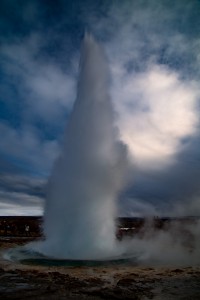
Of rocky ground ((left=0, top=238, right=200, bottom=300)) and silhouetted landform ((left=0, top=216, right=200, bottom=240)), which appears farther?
silhouetted landform ((left=0, top=216, right=200, bottom=240))

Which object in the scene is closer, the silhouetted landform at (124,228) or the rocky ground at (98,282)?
the rocky ground at (98,282)

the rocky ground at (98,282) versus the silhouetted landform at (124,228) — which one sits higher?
the silhouetted landform at (124,228)

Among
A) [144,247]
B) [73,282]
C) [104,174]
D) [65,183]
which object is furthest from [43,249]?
[73,282]

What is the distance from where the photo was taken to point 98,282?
12648 millimetres

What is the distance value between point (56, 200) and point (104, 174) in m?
3.97

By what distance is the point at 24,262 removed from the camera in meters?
18.3

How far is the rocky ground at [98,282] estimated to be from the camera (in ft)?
34.2

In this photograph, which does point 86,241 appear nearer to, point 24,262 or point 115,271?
point 24,262

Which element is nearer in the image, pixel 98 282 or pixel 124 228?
pixel 98 282

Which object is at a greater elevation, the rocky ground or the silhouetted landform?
the silhouetted landform

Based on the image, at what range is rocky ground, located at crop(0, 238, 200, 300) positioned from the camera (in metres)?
10.4

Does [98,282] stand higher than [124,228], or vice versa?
[124,228]

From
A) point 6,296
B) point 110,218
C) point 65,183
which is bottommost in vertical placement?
point 6,296

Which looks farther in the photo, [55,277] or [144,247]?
[144,247]
